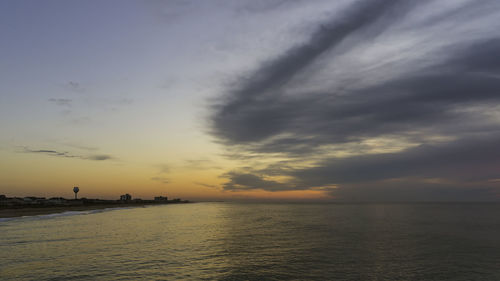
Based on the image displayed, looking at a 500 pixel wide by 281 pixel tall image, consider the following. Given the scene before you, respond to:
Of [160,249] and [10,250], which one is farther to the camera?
[160,249]

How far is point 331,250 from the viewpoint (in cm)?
3541

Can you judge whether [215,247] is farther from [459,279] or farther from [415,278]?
[459,279]

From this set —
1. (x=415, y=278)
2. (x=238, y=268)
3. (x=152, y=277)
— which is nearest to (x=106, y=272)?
(x=152, y=277)

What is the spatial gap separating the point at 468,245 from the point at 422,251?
9908mm

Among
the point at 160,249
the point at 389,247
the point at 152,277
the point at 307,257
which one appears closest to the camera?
the point at 152,277

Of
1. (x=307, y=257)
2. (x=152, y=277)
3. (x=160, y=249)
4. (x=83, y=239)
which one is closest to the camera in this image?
(x=152, y=277)

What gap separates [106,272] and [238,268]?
10.5 m

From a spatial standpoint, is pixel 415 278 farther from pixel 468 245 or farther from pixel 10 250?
pixel 10 250

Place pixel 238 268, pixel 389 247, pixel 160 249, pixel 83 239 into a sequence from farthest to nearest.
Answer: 1. pixel 83 239
2. pixel 389 247
3. pixel 160 249
4. pixel 238 268

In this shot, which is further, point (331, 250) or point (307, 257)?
point (331, 250)

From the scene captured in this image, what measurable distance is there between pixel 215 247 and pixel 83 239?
62.6ft

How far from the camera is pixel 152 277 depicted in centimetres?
2311

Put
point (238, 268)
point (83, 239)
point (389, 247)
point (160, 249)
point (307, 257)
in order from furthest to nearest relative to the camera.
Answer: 1. point (83, 239)
2. point (389, 247)
3. point (160, 249)
4. point (307, 257)
5. point (238, 268)

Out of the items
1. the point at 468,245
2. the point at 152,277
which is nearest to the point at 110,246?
the point at 152,277
